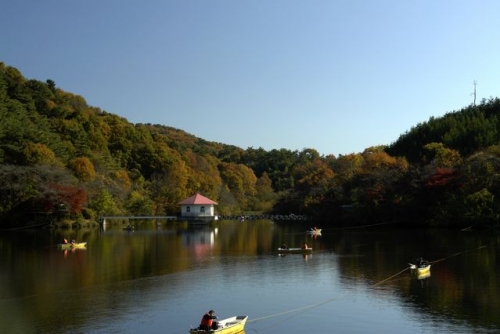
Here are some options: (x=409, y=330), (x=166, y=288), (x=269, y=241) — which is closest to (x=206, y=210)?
(x=269, y=241)

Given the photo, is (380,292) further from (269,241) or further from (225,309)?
(269,241)

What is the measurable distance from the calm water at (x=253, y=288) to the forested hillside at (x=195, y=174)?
2016cm

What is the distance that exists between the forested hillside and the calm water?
20164mm

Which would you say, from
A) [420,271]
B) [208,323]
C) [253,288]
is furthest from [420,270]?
[208,323]

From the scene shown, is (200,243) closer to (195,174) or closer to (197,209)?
(197,209)

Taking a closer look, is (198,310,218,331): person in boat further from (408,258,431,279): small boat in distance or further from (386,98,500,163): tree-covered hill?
(386,98,500,163): tree-covered hill

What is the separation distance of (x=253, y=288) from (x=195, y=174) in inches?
2897

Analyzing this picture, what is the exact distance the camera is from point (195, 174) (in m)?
99.6

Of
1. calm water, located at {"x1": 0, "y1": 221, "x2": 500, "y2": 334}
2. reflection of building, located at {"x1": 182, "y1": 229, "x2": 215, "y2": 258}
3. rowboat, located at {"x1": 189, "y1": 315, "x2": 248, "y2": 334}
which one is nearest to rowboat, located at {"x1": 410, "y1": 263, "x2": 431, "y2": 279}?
calm water, located at {"x1": 0, "y1": 221, "x2": 500, "y2": 334}

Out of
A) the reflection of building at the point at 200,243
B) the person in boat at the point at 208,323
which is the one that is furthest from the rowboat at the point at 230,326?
the reflection of building at the point at 200,243

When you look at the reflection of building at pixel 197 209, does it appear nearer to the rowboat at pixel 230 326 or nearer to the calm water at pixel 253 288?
the calm water at pixel 253 288

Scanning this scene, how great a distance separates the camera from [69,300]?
23.7 metres

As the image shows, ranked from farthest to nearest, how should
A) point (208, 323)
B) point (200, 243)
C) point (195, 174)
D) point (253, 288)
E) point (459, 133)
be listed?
1. point (195, 174)
2. point (459, 133)
3. point (200, 243)
4. point (253, 288)
5. point (208, 323)

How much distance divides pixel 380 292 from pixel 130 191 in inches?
2568
